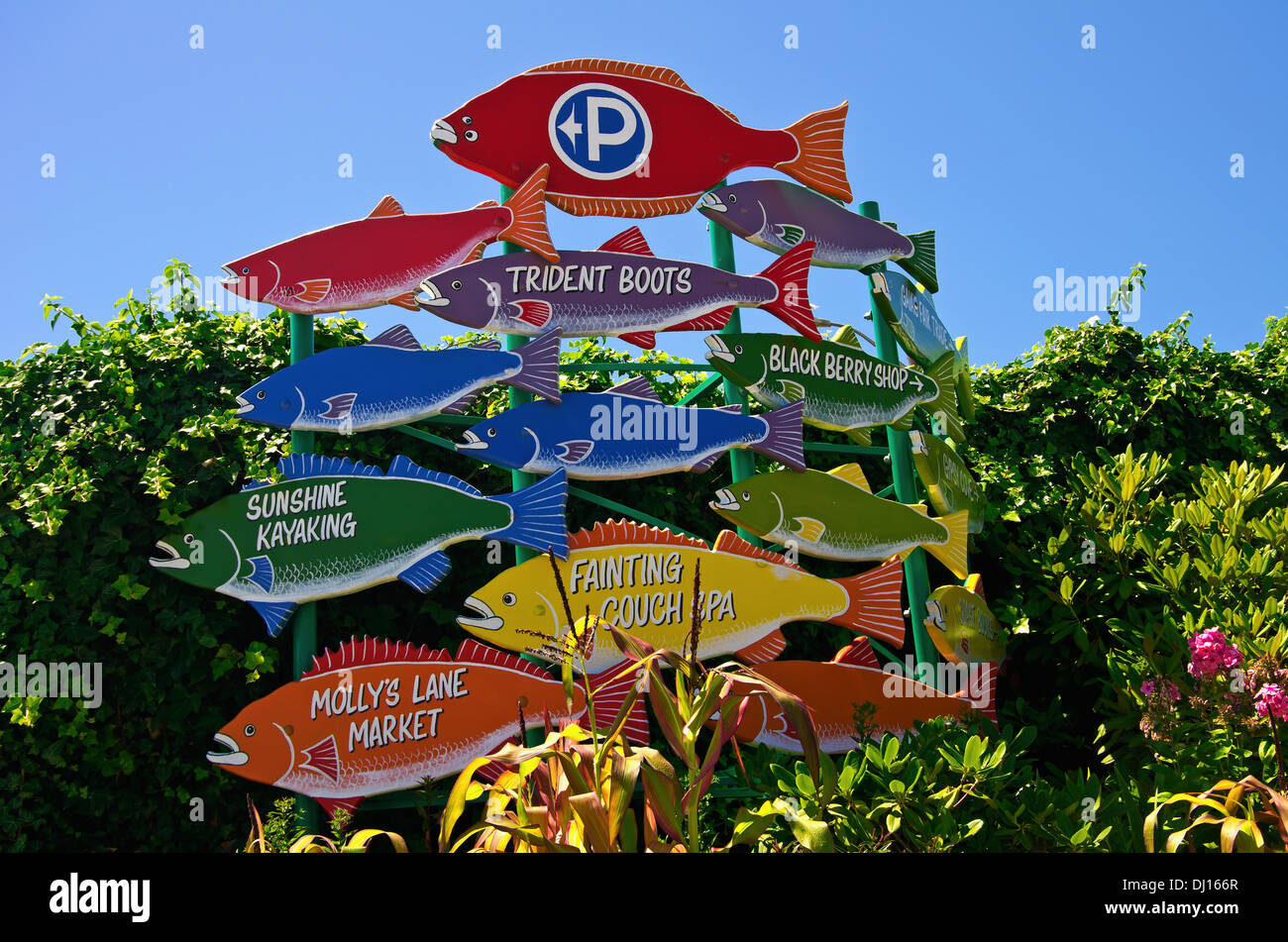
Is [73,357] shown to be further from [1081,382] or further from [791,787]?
[1081,382]

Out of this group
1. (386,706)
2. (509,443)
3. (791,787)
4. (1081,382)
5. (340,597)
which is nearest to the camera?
(791,787)

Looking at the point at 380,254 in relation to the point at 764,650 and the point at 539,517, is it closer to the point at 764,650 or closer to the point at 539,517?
the point at 539,517

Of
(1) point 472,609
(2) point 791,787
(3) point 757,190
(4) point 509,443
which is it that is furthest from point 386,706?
A: (3) point 757,190

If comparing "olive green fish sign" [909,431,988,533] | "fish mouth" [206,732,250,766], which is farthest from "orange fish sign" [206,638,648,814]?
"olive green fish sign" [909,431,988,533]

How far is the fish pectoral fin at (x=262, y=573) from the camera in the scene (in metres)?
4.21

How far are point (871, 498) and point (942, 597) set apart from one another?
2.00 ft

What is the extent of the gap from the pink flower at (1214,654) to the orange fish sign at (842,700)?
3.26 feet

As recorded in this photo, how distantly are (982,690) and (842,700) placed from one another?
0.87 m

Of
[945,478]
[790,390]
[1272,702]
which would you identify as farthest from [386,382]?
[1272,702]

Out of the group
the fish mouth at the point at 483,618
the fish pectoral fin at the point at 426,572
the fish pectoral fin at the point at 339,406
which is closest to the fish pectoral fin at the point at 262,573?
the fish pectoral fin at the point at 426,572

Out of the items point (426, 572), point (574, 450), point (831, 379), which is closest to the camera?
point (426, 572)

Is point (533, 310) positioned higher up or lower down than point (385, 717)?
higher up

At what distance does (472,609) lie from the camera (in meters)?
4.40

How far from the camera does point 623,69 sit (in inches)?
199
